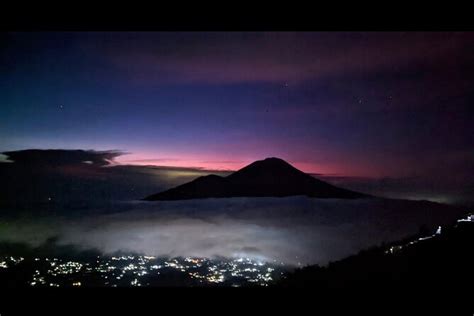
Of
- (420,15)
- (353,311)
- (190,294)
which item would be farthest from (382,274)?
(420,15)

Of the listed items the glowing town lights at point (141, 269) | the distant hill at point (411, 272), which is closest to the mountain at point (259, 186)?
the glowing town lights at point (141, 269)

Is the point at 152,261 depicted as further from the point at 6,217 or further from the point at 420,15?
the point at 420,15

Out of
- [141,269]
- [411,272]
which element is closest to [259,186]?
[141,269]

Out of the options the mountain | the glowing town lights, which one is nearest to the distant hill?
the glowing town lights

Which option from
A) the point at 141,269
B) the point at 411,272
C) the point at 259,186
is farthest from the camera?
the point at 259,186

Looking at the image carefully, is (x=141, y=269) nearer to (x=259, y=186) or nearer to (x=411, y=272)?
(x=259, y=186)

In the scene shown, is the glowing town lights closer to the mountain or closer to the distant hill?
the distant hill

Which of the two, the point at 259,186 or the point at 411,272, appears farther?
the point at 259,186

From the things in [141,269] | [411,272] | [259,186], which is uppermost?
[259,186]

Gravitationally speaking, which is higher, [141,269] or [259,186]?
[259,186]
